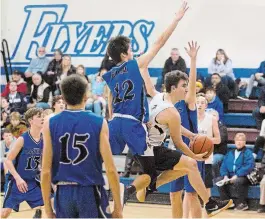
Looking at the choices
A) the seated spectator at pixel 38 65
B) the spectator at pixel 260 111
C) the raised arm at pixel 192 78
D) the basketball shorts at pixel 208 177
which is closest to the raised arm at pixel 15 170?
the raised arm at pixel 192 78

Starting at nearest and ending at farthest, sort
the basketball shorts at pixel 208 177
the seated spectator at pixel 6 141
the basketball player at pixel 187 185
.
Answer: the basketball player at pixel 187 185 < the basketball shorts at pixel 208 177 < the seated spectator at pixel 6 141

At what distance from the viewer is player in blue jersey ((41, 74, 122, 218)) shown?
5.05 m

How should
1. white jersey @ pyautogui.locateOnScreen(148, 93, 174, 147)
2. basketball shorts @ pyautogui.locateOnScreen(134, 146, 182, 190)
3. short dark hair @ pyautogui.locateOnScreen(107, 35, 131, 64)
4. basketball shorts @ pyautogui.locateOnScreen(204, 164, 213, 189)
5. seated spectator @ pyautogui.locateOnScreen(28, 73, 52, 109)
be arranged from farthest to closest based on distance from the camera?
1. seated spectator @ pyautogui.locateOnScreen(28, 73, 52, 109)
2. basketball shorts @ pyautogui.locateOnScreen(204, 164, 213, 189)
3. white jersey @ pyautogui.locateOnScreen(148, 93, 174, 147)
4. basketball shorts @ pyautogui.locateOnScreen(134, 146, 182, 190)
5. short dark hair @ pyautogui.locateOnScreen(107, 35, 131, 64)

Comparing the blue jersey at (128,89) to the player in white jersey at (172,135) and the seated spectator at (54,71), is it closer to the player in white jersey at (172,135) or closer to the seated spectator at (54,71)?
the player in white jersey at (172,135)

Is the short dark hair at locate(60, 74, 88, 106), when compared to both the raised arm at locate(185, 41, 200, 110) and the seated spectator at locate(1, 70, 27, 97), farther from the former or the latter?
the seated spectator at locate(1, 70, 27, 97)

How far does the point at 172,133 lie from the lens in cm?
709

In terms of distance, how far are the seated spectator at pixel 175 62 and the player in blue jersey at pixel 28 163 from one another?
21.6 ft

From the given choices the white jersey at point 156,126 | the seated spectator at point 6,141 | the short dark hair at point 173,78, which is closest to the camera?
the white jersey at point 156,126

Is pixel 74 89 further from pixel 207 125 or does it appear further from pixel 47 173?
pixel 207 125

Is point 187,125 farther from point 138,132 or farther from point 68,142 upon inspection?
point 68,142

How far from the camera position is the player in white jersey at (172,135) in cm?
712

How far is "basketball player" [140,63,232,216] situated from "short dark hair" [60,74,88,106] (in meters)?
2.12

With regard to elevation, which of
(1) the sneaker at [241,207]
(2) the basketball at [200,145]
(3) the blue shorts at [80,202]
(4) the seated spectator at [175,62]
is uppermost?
(4) the seated spectator at [175,62]

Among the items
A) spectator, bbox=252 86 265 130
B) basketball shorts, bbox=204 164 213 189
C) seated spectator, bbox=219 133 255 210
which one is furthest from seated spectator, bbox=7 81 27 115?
basketball shorts, bbox=204 164 213 189
